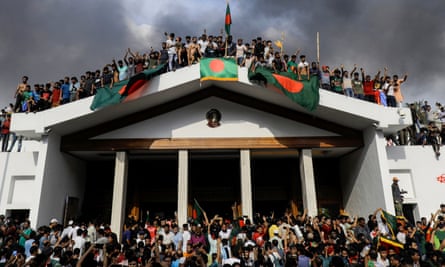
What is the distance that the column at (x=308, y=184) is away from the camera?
35.9 ft

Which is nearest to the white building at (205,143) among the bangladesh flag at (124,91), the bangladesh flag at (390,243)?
the bangladesh flag at (124,91)

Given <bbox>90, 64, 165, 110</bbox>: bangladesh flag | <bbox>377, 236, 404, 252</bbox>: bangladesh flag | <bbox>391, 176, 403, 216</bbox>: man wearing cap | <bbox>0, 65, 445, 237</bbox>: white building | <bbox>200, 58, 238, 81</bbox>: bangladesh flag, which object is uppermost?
<bbox>200, 58, 238, 81</bbox>: bangladesh flag

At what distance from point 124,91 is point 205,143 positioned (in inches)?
127

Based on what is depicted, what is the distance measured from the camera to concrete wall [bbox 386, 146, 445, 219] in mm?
11844

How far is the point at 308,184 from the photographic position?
1123 cm

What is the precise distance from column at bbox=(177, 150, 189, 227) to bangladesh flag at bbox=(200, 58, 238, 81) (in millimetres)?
2754

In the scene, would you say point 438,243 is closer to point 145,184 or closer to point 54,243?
point 54,243

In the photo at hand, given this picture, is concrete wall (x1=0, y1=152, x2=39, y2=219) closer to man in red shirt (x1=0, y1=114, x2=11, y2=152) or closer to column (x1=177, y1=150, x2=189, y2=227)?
man in red shirt (x1=0, y1=114, x2=11, y2=152)

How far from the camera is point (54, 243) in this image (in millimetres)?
7980

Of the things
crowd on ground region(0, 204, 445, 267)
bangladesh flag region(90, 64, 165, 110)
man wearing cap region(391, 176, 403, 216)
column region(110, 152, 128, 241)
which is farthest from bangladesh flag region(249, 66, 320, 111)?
column region(110, 152, 128, 241)

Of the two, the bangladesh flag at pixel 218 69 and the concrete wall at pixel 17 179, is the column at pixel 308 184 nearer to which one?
the bangladesh flag at pixel 218 69

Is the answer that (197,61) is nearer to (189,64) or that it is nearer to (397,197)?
(189,64)

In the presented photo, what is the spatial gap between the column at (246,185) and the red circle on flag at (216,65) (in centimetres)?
293

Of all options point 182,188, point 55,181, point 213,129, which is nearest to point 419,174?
point 213,129
